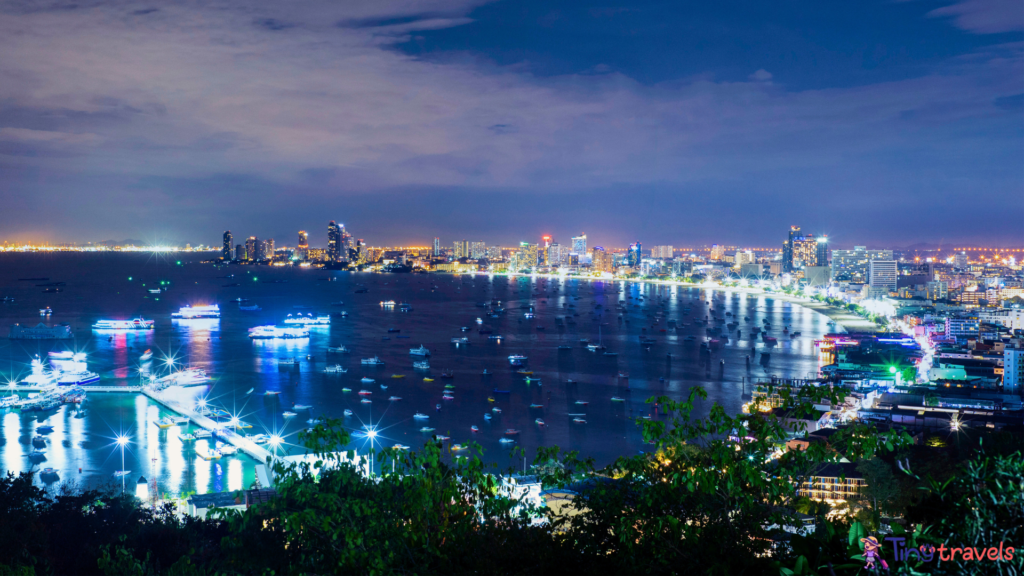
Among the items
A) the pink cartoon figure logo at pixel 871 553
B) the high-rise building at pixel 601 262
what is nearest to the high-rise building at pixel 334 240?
the high-rise building at pixel 601 262

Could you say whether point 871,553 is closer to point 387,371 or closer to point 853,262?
point 387,371

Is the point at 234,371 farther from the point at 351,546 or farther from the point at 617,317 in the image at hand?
the point at 617,317

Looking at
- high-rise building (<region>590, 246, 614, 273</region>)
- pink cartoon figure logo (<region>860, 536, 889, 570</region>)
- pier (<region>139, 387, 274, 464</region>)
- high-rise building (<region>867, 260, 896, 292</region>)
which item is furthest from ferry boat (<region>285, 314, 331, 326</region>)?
high-rise building (<region>590, 246, 614, 273</region>)

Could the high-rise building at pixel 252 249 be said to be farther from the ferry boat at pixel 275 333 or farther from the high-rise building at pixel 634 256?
the ferry boat at pixel 275 333

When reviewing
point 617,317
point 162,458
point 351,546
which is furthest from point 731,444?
point 617,317

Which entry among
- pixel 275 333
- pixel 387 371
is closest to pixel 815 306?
pixel 387 371

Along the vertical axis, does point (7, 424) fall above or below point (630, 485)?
below
